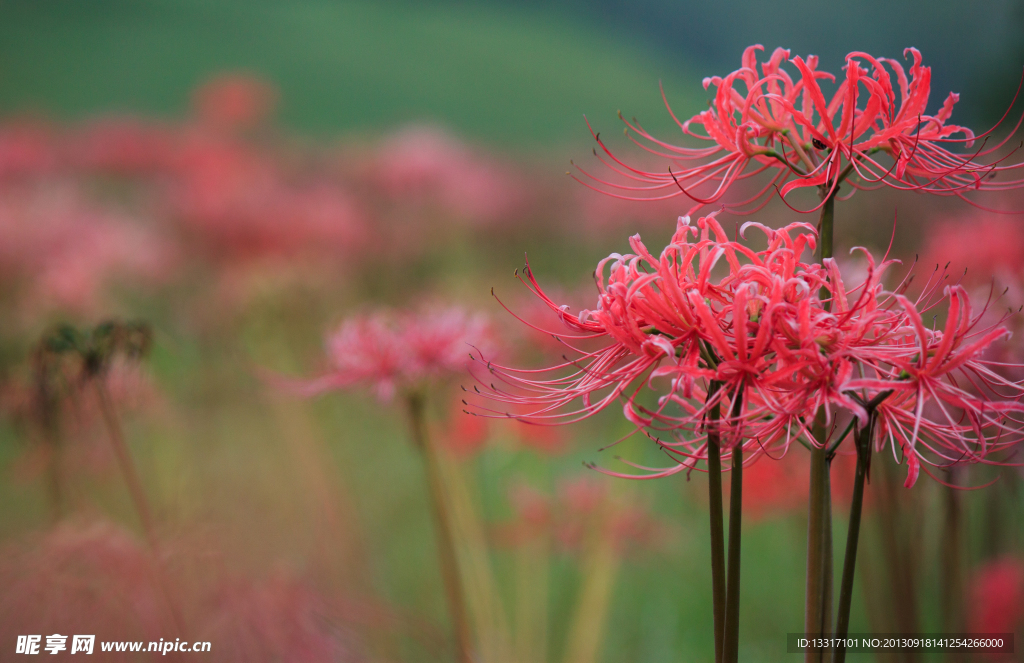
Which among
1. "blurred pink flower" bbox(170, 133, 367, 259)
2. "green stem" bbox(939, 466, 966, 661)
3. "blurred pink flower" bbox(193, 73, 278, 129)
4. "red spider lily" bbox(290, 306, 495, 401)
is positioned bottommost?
"green stem" bbox(939, 466, 966, 661)

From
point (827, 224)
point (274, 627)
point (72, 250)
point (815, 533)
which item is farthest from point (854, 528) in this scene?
point (72, 250)

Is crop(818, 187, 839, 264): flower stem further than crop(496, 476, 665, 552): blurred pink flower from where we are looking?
No

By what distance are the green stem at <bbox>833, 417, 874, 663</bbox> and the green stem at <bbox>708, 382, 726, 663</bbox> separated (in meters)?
0.06

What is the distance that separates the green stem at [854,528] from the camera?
11.6 inches

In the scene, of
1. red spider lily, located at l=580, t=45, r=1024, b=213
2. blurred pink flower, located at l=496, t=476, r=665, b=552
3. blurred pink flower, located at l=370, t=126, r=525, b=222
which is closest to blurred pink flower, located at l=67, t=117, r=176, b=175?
blurred pink flower, located at l=370, t=126, r=525, b=222

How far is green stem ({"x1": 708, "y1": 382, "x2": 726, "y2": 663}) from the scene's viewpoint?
11.4 inches

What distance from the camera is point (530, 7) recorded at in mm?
1578

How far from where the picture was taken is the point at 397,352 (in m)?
0.56

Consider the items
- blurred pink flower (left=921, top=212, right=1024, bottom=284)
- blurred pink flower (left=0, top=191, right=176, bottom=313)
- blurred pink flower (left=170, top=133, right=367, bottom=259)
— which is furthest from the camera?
blurred pink flower (left=170, top=133, right=367, bottom=259)

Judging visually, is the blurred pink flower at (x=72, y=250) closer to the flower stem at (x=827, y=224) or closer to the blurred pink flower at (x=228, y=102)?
the blurred pink flower at (x=228, y=102)

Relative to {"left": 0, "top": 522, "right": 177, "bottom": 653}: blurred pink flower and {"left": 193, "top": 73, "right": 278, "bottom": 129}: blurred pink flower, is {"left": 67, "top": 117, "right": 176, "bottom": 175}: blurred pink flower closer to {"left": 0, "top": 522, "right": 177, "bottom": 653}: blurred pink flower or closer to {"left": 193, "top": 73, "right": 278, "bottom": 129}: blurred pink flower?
{"left": 193, "top": 73, "right": 278, "bottom": 129}: blurred pink flower

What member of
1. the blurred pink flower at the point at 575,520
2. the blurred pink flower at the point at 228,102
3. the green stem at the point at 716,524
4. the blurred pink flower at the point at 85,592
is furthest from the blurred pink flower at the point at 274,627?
the blurred pink flower at the point at 228,102

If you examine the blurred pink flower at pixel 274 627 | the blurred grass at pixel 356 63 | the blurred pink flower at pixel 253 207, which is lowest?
the blurred pink flower at pixel 274 627

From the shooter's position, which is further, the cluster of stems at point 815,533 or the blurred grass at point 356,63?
the blurred grass at point 356,63
